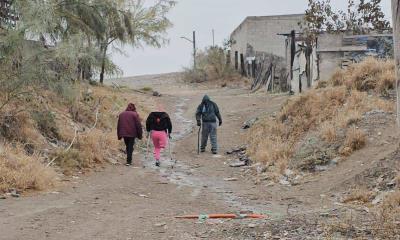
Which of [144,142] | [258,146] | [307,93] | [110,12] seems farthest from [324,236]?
[110,12]

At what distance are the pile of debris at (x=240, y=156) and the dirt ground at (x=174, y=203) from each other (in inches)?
9.7

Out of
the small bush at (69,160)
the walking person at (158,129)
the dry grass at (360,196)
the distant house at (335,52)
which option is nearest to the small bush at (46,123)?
the small bush at (69,160)

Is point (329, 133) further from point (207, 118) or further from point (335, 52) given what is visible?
point (335, 52)

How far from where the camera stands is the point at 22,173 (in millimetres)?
10211

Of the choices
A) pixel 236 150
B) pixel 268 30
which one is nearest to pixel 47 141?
pixel 236 150

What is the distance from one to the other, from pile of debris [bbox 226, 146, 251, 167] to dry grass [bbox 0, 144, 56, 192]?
5.00 m

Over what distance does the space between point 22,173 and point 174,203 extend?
10.0 feet

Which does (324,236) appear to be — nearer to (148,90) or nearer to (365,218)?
(365,218)

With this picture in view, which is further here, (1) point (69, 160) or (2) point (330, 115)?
(2) point (330, 115)

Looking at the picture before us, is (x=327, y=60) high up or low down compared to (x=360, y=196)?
up

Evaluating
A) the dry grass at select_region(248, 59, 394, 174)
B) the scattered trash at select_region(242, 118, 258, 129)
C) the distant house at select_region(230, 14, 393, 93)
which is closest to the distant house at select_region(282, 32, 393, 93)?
the distant house at select_region(230, 14, 393, 93)

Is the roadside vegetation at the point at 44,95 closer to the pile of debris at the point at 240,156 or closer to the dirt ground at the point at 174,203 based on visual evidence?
the dirt ground at the point at 174,203

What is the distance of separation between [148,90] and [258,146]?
21.2 metres

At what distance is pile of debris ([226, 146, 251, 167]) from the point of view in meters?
14.1
